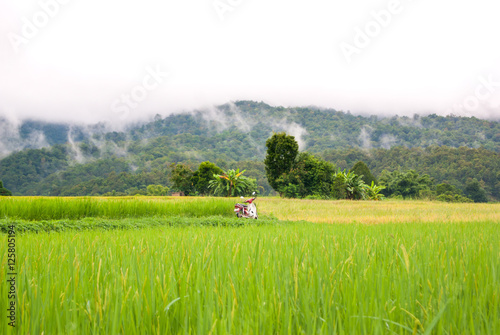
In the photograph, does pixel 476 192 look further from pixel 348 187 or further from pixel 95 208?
pixel 95 208

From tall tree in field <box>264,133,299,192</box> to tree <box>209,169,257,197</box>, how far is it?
292 cm

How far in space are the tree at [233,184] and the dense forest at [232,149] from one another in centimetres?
1091

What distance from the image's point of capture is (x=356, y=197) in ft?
108

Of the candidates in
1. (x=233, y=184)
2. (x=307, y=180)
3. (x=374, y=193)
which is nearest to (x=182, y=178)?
(x=233, y=184)

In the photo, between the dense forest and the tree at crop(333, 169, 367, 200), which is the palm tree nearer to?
the tree at crop(333, 169, 367, 200)

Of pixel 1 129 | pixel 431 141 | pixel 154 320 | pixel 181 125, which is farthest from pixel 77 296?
pixel 181 125

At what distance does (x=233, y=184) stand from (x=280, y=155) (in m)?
6.39

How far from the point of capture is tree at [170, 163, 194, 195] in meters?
38.5

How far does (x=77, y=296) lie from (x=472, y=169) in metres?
72.4

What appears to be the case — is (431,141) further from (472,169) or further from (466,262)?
(466,262)

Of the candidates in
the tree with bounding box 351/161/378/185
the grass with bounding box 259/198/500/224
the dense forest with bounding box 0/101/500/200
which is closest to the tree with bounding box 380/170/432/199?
the tree with bounding box 351/161/378/185

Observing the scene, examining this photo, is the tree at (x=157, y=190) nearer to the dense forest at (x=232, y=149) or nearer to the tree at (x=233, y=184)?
the dense forest at (x=232, y=149)

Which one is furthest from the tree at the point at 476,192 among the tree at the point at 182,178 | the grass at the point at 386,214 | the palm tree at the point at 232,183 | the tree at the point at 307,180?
the tree at the point at 182,178

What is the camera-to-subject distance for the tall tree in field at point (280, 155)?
31.7 m
